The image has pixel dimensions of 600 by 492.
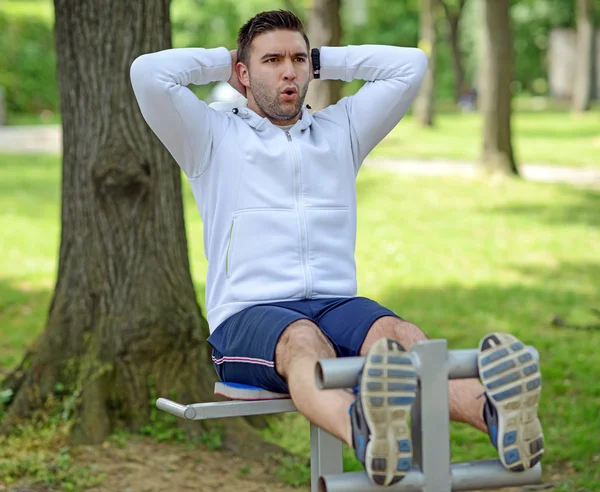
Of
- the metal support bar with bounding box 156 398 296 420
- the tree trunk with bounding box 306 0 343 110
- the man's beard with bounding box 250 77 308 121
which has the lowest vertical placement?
the metal support bar with bounding box 156 398 296 420

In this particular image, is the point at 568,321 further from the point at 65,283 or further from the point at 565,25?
the point at 565,25

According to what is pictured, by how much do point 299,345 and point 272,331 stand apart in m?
0.14

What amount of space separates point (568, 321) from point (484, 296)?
867 mm

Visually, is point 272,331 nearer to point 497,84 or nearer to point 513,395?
point 513,395

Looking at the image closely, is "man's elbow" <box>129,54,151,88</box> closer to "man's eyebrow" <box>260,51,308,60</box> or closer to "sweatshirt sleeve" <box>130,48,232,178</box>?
"sweatshirt sleeve" <box>130,48,232,178</box>

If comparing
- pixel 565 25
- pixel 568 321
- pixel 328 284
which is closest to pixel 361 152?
pixel 328 284

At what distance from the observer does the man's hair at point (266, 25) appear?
11.6 feet

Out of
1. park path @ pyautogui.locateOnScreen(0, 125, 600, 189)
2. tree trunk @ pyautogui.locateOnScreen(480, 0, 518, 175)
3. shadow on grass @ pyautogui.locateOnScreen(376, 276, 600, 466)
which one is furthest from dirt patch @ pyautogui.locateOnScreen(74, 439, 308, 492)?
park path @ pyautogui.locateOnScreen(0, 125, 600, 189)

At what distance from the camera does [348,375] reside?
263 cm

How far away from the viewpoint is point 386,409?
8.37 feet

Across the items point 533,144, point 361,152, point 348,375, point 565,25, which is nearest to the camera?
point 348,375

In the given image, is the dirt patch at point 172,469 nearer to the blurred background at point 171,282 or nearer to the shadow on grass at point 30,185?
the blurred background at point 171,282

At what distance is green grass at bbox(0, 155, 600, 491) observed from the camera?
5.56m

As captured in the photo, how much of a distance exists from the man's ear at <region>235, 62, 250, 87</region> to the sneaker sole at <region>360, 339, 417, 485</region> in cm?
139
